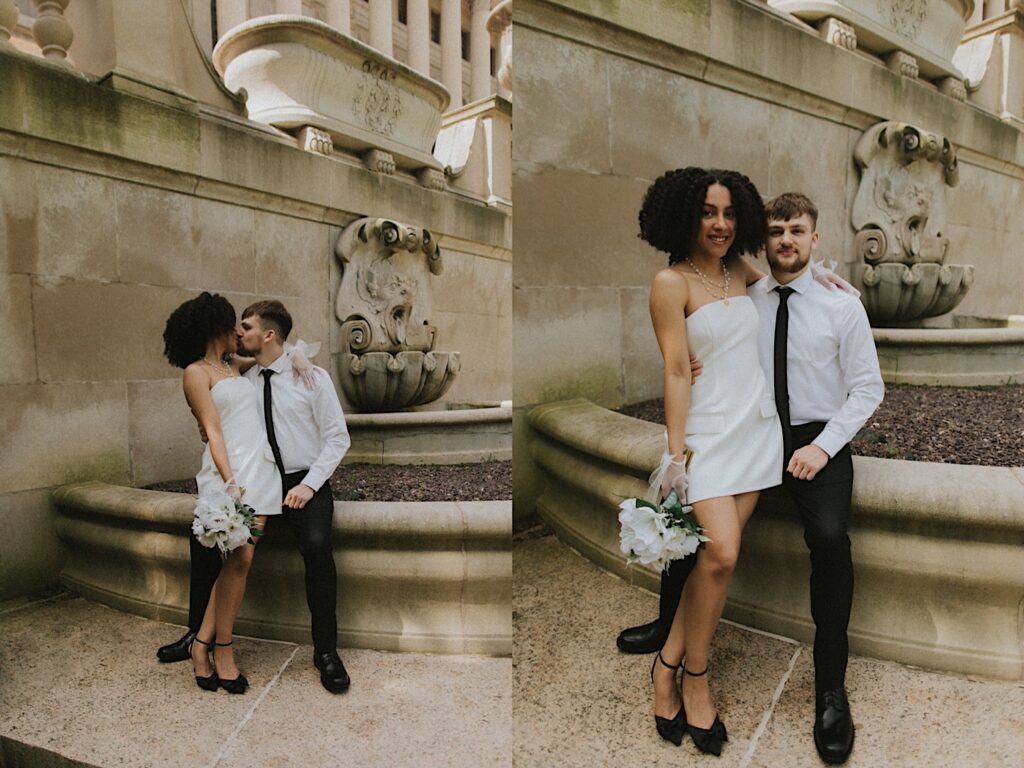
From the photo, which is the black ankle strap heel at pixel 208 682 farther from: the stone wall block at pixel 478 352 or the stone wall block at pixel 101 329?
the stone wall block at pixel 478 352

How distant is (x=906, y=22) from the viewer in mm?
4660

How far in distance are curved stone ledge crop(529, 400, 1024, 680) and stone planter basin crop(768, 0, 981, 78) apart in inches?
141

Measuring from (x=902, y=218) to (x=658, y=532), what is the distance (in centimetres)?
365

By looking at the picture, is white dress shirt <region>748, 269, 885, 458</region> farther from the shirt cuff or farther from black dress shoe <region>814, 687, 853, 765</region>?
black dress shoe <region>814, 687, 853, 765</region>

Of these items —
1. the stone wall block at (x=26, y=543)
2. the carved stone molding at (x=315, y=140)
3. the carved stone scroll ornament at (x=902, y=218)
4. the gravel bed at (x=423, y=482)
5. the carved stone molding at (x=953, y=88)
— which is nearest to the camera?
the stone wall block at (x=26, y=543)

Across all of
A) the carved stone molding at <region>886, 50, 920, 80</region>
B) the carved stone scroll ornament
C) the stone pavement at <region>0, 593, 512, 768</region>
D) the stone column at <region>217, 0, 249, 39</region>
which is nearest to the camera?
the stone pavement at <region>0, 593, 512, 768</region>

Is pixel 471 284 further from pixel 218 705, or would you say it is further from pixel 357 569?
pixel 218 705

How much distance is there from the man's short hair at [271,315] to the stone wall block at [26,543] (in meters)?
0.92

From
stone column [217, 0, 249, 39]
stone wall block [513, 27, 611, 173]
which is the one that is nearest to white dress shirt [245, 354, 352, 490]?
stone wall block [513, 27, 611, 173]

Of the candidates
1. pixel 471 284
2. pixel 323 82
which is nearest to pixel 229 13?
pixel 323 82

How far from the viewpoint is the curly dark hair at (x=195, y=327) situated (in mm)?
2053

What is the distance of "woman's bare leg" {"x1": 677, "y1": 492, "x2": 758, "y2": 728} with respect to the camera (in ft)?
5.59

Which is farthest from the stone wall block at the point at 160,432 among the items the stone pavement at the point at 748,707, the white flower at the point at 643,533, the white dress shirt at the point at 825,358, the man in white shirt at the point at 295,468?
the white dress shirt at the point at 825,358

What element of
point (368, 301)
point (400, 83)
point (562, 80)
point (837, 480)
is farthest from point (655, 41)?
point (837, 480)
